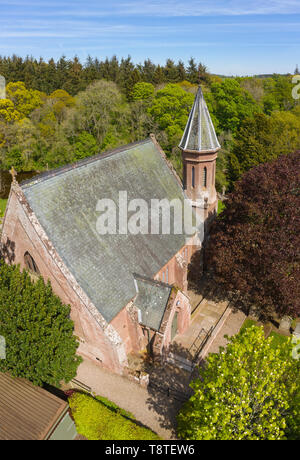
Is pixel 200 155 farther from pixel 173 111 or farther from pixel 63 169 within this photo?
pixel 173 111

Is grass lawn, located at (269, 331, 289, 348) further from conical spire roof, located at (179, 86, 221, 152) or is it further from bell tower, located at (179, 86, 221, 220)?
conical spire roof, located at (179, 86, 221, 152)

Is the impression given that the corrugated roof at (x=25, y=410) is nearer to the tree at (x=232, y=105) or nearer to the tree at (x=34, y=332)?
the tree at (x=34, y=332)

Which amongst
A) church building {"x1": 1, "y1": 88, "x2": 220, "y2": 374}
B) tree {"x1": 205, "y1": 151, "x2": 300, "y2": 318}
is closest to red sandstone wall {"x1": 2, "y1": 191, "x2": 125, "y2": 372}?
church building {"x1": 1, "y1": 88, "x2": 220, "y2": 374}

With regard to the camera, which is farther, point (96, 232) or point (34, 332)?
point (96, 232)

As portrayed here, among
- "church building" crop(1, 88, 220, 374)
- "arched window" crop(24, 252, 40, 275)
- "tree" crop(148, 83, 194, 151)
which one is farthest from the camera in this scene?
"tree" crop(148, 83, 194, 151)

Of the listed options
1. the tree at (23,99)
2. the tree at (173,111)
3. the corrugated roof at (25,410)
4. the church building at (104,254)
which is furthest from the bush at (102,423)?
→ the tree at (23,99)

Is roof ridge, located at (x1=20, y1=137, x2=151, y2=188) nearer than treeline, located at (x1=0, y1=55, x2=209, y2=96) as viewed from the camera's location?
Yes

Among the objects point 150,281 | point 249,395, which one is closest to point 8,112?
point 150,281
